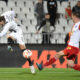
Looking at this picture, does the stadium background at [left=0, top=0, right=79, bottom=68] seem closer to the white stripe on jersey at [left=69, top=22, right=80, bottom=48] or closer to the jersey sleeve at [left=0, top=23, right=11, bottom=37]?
the jersey sleeve at [left=0, top=23, right=11, bottom=37]

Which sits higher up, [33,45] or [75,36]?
[75,36]

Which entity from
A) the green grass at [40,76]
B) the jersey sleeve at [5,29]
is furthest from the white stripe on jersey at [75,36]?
the jersey sleeve at [5,29]

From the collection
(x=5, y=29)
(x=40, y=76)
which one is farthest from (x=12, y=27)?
(x=40, y=76)

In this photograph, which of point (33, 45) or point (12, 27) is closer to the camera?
point (12, 27)

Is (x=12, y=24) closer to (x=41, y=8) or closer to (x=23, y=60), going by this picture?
(x=23, y=60)

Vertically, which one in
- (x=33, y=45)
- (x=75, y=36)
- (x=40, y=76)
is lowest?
(x=33, y=45)

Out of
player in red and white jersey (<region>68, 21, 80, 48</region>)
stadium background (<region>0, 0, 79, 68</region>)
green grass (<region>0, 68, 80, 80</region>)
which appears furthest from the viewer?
stadium background (<region>0, 0, 79, 68</region>)

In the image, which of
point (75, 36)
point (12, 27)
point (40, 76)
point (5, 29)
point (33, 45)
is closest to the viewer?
point (75, 36)

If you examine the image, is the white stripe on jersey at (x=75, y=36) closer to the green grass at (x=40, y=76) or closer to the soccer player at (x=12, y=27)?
the green grass at (x=40, y=76)

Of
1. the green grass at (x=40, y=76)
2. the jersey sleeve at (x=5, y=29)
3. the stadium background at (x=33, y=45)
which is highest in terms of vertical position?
the jersey sleeve at (x=5, y=29)

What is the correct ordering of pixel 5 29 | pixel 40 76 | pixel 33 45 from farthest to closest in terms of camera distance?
pixel 33 45 < pixel 5 29 < pixel 40 76

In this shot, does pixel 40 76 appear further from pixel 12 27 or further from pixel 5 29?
pixel 12 27

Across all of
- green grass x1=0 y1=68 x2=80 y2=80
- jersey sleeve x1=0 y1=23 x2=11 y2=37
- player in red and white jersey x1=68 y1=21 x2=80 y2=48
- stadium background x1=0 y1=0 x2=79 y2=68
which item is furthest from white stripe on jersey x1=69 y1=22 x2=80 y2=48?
stadium background x1=0 y1=0 x2=79 y2=68

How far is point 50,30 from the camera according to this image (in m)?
14.6
